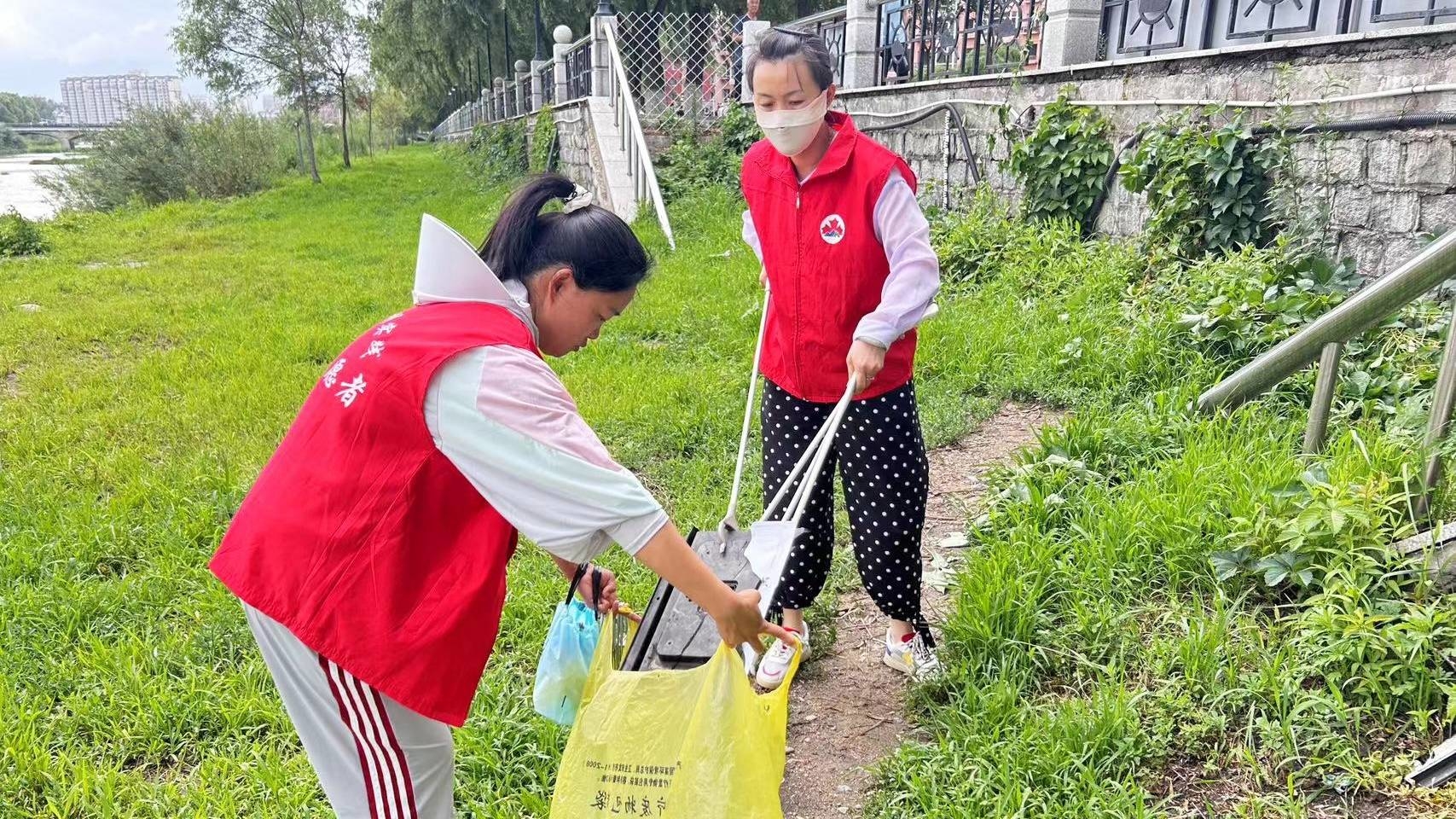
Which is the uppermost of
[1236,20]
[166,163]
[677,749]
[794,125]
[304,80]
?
[304,80]

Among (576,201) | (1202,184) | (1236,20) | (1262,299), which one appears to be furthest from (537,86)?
(576,201)

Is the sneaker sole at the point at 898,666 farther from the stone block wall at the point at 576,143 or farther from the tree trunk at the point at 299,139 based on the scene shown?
the tree trunk at the point at 299,139

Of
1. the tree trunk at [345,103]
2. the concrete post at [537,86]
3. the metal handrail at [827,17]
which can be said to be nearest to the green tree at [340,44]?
the tree trunk at [345,103]

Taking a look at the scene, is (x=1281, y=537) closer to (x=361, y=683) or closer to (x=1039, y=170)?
(x=361, y=683)

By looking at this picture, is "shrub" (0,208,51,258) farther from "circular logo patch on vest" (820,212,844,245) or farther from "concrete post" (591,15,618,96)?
"circular logo patch on vest" (820,212,844,245)

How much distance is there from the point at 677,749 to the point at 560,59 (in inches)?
588

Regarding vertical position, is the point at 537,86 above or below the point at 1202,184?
above

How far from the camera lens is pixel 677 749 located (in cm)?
153

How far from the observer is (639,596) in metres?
3.10

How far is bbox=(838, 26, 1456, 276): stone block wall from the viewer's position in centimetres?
396

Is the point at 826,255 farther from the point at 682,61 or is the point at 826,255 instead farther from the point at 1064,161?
the point at 682,61

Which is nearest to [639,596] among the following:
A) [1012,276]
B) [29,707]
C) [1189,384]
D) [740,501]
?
[740,501]

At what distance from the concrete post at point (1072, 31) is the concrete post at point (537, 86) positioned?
1222cm

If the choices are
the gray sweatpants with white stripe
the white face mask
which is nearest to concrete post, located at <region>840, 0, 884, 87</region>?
the white face mask
